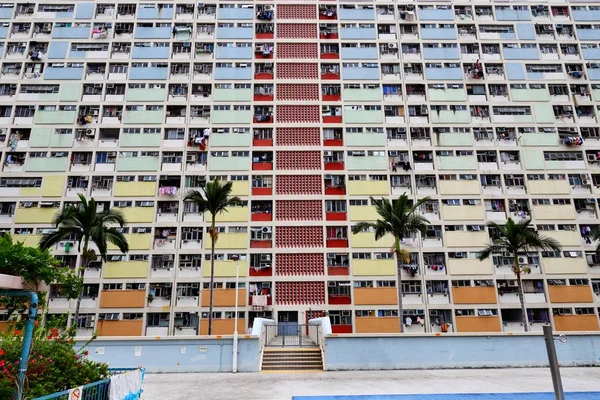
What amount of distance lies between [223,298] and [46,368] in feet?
85.3

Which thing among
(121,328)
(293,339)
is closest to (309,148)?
(293,339)

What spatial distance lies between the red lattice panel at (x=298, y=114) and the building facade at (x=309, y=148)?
23 cm

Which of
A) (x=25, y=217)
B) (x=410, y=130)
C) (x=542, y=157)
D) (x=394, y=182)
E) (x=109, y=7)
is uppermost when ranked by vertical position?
(x=109, y=7)

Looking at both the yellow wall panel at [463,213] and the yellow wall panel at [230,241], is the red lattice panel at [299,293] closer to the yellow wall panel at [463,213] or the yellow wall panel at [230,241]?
the yellow wall panel at [230,241]

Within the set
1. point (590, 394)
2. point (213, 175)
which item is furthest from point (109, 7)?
point (590, 394)

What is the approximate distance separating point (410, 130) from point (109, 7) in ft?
113

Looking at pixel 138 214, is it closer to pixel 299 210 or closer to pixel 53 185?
pixel 53 185

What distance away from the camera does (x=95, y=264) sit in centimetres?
3566

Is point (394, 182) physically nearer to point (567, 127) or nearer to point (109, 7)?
point (567, 127)

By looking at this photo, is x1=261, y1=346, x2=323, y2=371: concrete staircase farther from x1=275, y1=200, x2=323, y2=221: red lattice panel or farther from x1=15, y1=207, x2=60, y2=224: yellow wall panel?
x1=15, y1=207, x2=60, y2=224: yellow wall panel

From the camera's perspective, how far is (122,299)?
115 feet

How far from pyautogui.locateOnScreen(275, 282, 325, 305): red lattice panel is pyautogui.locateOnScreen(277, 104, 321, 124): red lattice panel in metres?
16.0

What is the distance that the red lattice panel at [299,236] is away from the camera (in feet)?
121

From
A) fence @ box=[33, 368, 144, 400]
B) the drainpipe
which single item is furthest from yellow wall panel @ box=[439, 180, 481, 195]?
the drainpipe
